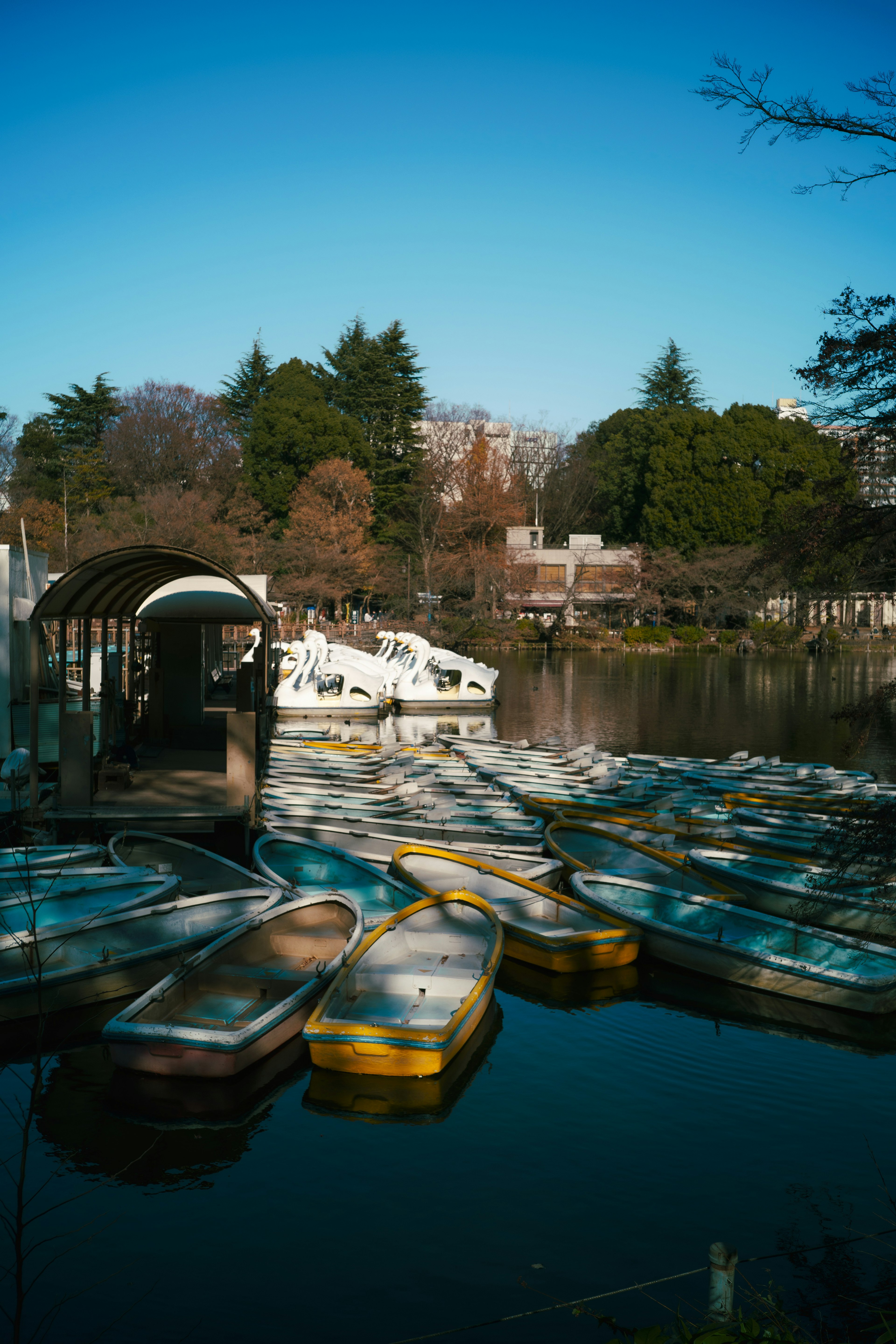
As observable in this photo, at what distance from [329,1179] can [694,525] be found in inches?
2537

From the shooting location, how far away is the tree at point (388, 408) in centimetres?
6712

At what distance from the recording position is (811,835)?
13.2 meters

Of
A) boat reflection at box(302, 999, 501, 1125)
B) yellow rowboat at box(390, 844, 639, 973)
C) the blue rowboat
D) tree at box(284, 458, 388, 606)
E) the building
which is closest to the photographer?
boat reflection at box(302, 999, 501, 1125)

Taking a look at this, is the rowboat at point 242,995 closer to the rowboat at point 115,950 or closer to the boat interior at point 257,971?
the boat interior at point 257,971

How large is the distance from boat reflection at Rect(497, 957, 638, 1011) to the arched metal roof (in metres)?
5.80

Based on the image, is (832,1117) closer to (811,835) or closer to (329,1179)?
(329,1179)

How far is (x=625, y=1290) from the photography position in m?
4.75

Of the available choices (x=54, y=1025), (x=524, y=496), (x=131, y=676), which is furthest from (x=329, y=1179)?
(x=524, y=496)

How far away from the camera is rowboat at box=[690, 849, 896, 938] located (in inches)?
376

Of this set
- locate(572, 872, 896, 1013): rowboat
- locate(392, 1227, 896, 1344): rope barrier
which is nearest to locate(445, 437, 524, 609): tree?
locate(572, 872, 896, 1013): rowboat

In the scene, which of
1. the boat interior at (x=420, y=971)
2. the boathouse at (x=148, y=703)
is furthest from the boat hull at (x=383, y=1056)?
the boathouse at (x=148, y=703)

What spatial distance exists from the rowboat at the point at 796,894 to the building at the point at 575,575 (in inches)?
2122

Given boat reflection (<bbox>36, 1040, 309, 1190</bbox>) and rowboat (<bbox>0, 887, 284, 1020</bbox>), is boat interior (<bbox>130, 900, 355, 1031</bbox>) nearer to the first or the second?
rowboat (<bbox>0, 887, 284, 1020</bbox>)

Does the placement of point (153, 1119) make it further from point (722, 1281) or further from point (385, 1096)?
point (722, 1281)
